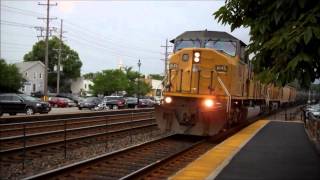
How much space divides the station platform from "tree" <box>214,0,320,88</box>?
360 cm

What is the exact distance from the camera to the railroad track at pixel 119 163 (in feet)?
36.6

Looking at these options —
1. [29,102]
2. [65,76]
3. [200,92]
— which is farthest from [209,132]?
[65,76]

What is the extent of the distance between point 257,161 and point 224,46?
8075 mm

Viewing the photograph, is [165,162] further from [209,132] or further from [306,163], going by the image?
[209,132]

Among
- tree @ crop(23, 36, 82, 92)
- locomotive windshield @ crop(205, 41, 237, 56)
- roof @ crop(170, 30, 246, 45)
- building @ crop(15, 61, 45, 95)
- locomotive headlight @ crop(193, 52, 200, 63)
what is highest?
tree @ crop(23, 36, 82, 92)

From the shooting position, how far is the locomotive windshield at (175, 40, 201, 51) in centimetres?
2000

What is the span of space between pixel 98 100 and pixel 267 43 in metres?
52.4

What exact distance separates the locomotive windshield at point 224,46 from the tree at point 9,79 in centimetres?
4618

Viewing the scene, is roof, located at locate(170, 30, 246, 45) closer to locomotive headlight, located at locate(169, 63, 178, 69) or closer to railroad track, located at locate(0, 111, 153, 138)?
locomotive headlight, located at locate(169, 63, 178, 69)

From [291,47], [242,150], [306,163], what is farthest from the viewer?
[242,150]

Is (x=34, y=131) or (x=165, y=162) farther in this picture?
(x=34, y=131)

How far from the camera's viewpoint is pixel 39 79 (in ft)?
354

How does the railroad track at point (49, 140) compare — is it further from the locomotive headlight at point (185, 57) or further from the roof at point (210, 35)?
the roof at point (210, 35)

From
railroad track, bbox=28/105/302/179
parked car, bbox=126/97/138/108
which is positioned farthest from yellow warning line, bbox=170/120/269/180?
parked car, bbox=126/97/138/108
